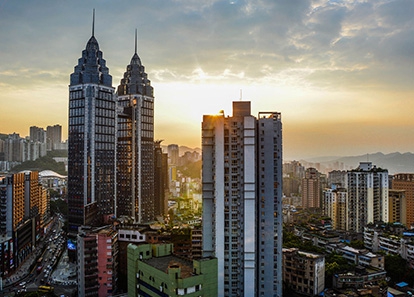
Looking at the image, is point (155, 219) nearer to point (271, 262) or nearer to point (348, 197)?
point (348, 197)

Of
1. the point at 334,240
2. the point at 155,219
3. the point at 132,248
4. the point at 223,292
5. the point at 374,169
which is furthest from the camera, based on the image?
the point at 155,219


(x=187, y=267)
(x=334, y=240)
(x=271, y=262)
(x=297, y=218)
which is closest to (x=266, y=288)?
(x=271, y=262)

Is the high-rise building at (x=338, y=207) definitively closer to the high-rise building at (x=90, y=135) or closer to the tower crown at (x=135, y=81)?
the tower crown at (x=135, y=81)

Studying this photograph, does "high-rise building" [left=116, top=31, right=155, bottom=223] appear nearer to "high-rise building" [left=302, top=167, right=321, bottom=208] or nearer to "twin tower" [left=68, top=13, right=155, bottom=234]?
"twin tower" [left=68, top=13, right=155, bottom=234]

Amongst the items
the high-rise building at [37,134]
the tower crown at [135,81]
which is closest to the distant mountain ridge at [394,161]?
the tower crown at [135,81]

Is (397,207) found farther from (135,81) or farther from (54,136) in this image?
(54,136)

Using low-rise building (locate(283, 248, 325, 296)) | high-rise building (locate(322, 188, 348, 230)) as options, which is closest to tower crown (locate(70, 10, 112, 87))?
low-rise building (locate(283, 248, 325, 296))

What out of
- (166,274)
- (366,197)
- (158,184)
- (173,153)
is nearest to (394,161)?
(173,153)
